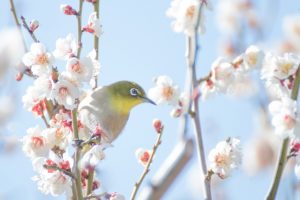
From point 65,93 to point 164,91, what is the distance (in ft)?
2.44

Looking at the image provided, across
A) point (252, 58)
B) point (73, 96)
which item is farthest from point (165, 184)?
point (252, 58)

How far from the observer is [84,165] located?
268 cm

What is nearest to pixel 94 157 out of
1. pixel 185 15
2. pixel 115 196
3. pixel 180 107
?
pixel 115 196

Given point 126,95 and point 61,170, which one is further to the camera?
point 126,95

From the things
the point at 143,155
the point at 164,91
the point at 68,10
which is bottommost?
the point at 143,155

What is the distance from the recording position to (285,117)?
2.62 metres

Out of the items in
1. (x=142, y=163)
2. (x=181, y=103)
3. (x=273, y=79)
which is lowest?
(x=142, y=163)

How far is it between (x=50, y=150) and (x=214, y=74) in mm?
904

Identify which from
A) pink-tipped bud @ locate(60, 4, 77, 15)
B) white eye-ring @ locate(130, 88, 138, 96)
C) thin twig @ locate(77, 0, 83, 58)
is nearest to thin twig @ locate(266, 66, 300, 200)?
thin twig @ locate(77, 0, 83, 58)

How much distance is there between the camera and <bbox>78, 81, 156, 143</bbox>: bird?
3.37 meters

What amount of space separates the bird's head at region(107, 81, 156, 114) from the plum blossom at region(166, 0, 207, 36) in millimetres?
846

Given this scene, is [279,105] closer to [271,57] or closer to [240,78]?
[271,57]

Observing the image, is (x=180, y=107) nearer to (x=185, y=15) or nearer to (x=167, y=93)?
(x=167, y=93)

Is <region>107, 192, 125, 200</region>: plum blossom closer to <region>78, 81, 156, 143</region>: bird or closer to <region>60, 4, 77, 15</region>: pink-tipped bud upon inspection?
<region>78, 81, 156, 143</region>: bird
